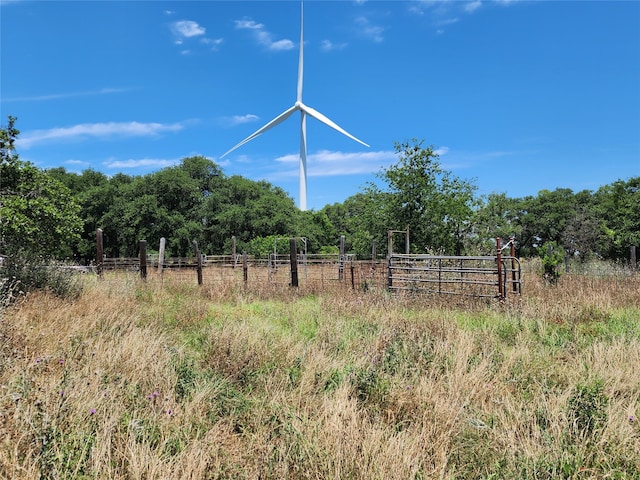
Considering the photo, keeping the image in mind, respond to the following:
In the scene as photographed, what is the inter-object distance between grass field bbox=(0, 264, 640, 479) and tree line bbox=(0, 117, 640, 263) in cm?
1569

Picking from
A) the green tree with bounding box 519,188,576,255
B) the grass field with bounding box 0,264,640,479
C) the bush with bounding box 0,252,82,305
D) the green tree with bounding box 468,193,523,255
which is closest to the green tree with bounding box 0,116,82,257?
the bush with bounding box 0,252,82,305

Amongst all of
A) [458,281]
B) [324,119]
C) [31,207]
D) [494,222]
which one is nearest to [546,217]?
[494,222]

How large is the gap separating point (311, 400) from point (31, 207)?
8.24 m

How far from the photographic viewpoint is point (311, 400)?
374cm

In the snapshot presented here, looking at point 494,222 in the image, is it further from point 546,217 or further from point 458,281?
point 458,281

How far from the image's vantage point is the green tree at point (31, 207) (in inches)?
339

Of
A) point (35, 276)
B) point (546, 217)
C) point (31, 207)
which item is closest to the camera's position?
point (35, 276)

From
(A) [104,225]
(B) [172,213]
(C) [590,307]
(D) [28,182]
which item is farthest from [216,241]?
(C) [590,307]

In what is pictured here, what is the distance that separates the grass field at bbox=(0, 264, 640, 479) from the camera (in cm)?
271

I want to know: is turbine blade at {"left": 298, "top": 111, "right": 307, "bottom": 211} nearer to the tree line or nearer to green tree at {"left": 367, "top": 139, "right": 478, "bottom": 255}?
the tree line

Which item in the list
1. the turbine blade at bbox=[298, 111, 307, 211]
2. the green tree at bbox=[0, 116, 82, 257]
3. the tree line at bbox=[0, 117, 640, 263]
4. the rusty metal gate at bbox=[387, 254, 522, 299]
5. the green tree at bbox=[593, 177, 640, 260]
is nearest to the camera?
the green tree at bbox=[0, 116, 82, 257]

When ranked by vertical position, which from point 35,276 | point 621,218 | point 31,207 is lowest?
point 35,276

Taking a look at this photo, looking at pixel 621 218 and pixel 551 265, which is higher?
pixel 621 218

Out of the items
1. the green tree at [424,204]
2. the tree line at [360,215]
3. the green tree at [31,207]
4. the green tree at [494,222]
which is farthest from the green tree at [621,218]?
the green tree at [31,207]
